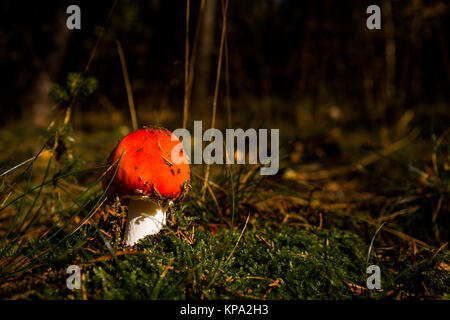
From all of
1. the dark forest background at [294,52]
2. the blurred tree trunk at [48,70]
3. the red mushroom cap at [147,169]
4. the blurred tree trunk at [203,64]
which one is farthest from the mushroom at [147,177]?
the blurred tree trunk at [48,70]

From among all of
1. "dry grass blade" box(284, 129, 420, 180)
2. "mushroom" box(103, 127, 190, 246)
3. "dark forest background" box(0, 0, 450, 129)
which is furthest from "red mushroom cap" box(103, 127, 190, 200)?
"dark forest background" box(0, 0, 450, 129)

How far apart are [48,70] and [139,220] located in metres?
4.66

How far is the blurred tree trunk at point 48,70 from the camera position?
4.53 m

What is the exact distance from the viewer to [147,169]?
987 mm

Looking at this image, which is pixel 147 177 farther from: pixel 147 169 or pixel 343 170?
pixel 343 170

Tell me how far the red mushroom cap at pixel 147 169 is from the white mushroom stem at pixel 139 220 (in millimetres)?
100

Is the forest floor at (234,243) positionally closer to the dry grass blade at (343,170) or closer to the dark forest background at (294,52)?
the dry grass blade at (343,170)

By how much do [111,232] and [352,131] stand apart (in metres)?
3.91

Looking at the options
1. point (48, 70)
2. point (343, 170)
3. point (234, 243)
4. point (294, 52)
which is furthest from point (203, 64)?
point (234, 243)

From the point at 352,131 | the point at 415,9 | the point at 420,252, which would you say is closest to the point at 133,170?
the point at 420,252

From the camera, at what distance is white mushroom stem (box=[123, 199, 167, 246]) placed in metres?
1.11

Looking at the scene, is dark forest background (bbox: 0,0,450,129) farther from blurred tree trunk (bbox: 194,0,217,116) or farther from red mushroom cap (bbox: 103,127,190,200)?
red mushroom cap (bbox: 103,127,190,200)

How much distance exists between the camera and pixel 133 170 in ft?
3.23
